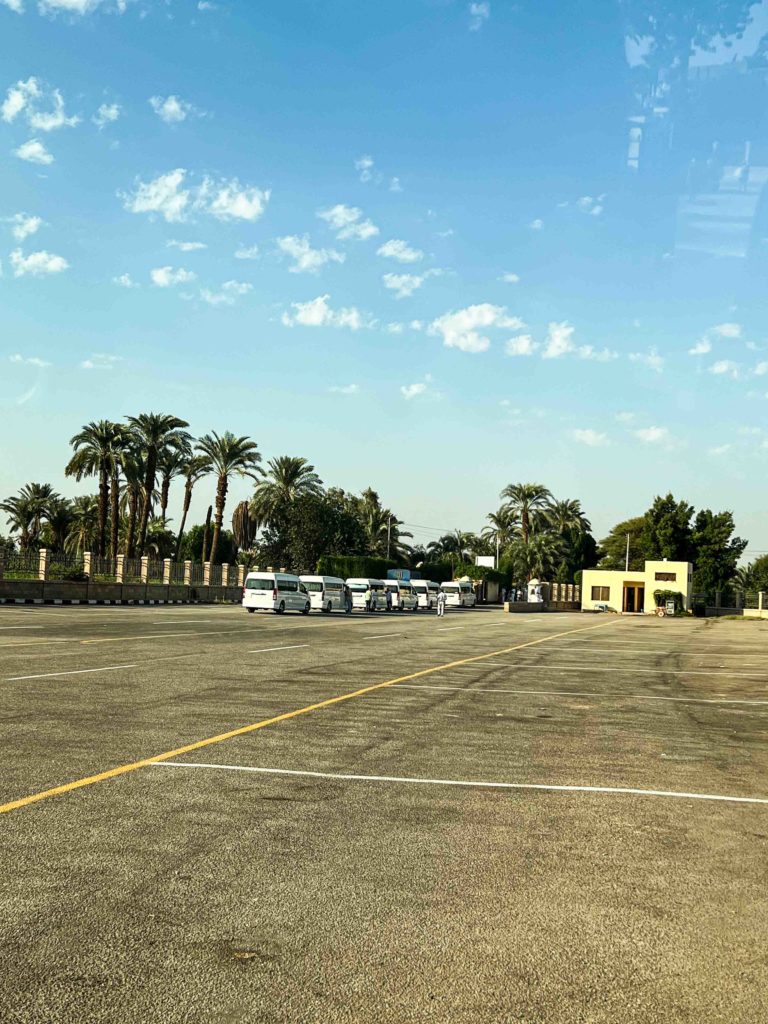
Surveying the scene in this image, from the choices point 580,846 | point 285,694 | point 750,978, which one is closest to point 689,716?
point 285,694

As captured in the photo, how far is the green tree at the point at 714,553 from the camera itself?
108 meters

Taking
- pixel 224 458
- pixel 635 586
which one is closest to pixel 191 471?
pixel 224 458

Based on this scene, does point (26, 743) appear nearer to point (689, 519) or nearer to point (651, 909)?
point (651, 909)

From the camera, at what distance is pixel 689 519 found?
112 meters

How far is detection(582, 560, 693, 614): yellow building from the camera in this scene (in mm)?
100438

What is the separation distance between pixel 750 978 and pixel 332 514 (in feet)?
286

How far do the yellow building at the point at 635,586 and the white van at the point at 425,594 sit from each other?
2838cm

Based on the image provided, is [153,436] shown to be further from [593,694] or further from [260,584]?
[593,694]

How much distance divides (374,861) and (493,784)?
2.59m

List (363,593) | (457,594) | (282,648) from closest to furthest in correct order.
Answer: (282,648) < (363,593) < (457,594)

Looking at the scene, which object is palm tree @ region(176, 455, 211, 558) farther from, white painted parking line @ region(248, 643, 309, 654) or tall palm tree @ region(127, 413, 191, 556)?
white painted parking line @ region(248, 643, 309, 654)

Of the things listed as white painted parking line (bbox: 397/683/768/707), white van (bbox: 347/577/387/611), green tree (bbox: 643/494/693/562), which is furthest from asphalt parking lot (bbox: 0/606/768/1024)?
green tree (bbox: 643/494/693/562)

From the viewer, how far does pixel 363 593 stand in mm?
62750

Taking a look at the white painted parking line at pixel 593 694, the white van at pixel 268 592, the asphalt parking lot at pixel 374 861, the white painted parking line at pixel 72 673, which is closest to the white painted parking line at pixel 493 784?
the asphalt parking lot at pixel 374 861
